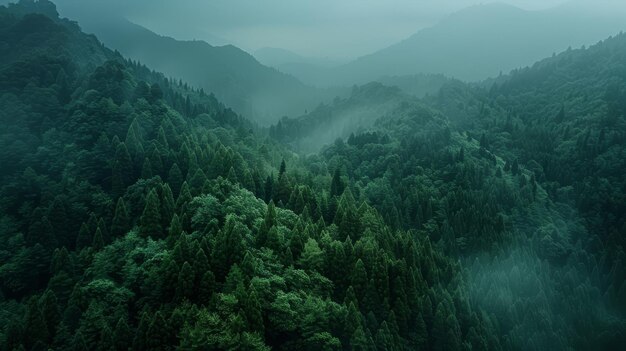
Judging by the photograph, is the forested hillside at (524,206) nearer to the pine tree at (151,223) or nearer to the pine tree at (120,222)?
the pine tree at (151,223)

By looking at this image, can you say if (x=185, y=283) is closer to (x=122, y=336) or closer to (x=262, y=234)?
(x=122, y=336)

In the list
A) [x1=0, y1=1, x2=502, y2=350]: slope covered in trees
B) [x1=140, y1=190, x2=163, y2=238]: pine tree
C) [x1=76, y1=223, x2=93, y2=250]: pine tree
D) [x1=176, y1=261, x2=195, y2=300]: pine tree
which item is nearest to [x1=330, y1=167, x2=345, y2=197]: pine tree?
[x1=0, y1=1, x2=502, y2=350]: slope covered in trees

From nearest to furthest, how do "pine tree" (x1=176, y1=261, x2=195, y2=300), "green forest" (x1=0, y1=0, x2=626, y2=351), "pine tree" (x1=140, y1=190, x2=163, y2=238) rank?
1. "pine tree" (x1=176, y1=261, x2=195, y2=300)
2. "green forest" (x1=0, y1=0, x2=626, y2=351)
3. "pine tree" (x1=140, y1=190, x2=163, y2=238)

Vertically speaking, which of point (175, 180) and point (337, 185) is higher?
point (175, 180)

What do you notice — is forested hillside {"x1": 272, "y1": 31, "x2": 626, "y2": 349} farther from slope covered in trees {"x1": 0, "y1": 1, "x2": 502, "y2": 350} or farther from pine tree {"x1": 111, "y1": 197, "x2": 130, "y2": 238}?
pine tree {"x1": 111, "y1": 197, "x2": 130, "y2": 238}

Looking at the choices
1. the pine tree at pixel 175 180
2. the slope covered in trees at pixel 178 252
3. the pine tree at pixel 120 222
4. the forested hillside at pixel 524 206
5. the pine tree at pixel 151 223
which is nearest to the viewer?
the slope covered in trees at pixel 178 252

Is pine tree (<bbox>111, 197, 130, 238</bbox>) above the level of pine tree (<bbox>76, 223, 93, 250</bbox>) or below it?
above

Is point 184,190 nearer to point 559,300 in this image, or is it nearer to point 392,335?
point 392,335

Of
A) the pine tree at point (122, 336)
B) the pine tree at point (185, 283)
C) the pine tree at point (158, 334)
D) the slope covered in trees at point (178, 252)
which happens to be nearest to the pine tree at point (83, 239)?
the slope covered in trees at point (178, 252)

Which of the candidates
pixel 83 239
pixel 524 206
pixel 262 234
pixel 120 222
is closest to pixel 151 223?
pixel 120 222
